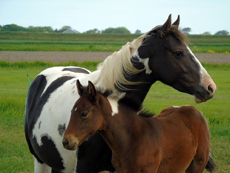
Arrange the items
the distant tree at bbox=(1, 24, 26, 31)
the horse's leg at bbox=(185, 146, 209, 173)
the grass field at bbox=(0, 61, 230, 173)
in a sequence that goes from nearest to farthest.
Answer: the horse's leg at bbox=(185, 146, 209, 173)
the grass field at bbox=(0, 61, 230, 173)
the distant tree at bbox=(1, 24, 26, 31)

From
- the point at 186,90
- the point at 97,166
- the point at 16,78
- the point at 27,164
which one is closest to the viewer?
the point at 186,90

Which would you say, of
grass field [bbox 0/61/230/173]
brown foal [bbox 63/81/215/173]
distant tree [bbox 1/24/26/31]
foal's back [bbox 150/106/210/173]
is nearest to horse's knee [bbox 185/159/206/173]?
foal's back [bbox 150/106/210/173]

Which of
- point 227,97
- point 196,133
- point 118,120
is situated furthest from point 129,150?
point 227,97

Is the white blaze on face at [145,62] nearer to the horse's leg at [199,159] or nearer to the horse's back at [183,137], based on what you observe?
the horse's back at [183,137]

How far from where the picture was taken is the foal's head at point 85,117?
9.12ft

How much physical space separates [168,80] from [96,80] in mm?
726

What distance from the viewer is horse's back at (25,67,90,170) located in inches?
135

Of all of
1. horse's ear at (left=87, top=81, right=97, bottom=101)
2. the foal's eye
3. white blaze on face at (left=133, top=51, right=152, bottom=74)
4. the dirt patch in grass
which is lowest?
the dirt patch in grass

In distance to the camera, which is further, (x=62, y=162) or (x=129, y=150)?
(x=62, y=162)

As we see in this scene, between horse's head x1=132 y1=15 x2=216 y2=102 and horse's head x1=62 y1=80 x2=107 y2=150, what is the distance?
57cm

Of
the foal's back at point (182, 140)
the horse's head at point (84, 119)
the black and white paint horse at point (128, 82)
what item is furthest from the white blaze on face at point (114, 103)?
the foal's back at point (182, 140)

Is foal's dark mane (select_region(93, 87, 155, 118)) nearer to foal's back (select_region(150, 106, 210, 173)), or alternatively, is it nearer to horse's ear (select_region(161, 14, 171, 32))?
foal's back (select_region(150, 106, 210, 173))

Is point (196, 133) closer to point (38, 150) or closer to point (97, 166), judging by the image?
point (97, 166)

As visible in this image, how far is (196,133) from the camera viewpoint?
395cm
